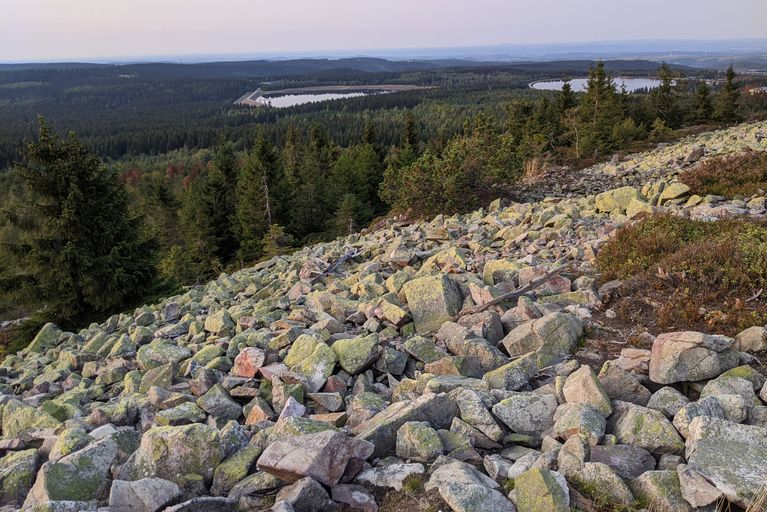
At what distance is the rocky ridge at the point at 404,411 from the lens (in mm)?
3740

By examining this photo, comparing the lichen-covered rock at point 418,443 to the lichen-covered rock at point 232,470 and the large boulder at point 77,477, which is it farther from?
the large boulder at point 77,477

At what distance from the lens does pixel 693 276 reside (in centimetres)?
698

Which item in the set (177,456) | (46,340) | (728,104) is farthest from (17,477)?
(728,104)

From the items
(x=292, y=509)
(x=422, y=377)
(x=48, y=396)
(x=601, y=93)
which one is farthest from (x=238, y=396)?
(x=601, y=93)

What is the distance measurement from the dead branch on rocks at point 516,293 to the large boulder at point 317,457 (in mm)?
3709

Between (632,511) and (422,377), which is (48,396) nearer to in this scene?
(422,377)

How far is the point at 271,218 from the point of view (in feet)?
113

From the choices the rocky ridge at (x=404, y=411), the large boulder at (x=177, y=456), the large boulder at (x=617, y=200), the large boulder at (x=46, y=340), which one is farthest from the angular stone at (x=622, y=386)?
the large boulder at (x=46, y=340)

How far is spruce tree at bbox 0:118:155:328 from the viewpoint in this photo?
1958cm

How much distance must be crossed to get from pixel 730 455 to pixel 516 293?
4.33 meters

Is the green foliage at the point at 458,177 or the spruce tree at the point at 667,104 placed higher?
the spruce tree at the point at 667,104

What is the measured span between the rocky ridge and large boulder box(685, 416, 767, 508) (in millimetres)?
13

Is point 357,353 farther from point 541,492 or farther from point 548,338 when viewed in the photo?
point 541,492

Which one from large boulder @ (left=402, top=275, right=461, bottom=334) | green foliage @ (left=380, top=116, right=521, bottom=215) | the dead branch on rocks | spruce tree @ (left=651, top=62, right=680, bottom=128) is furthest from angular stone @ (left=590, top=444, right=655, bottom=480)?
spruce tree @ (left=651, top=62, right=680, bottom=128)
